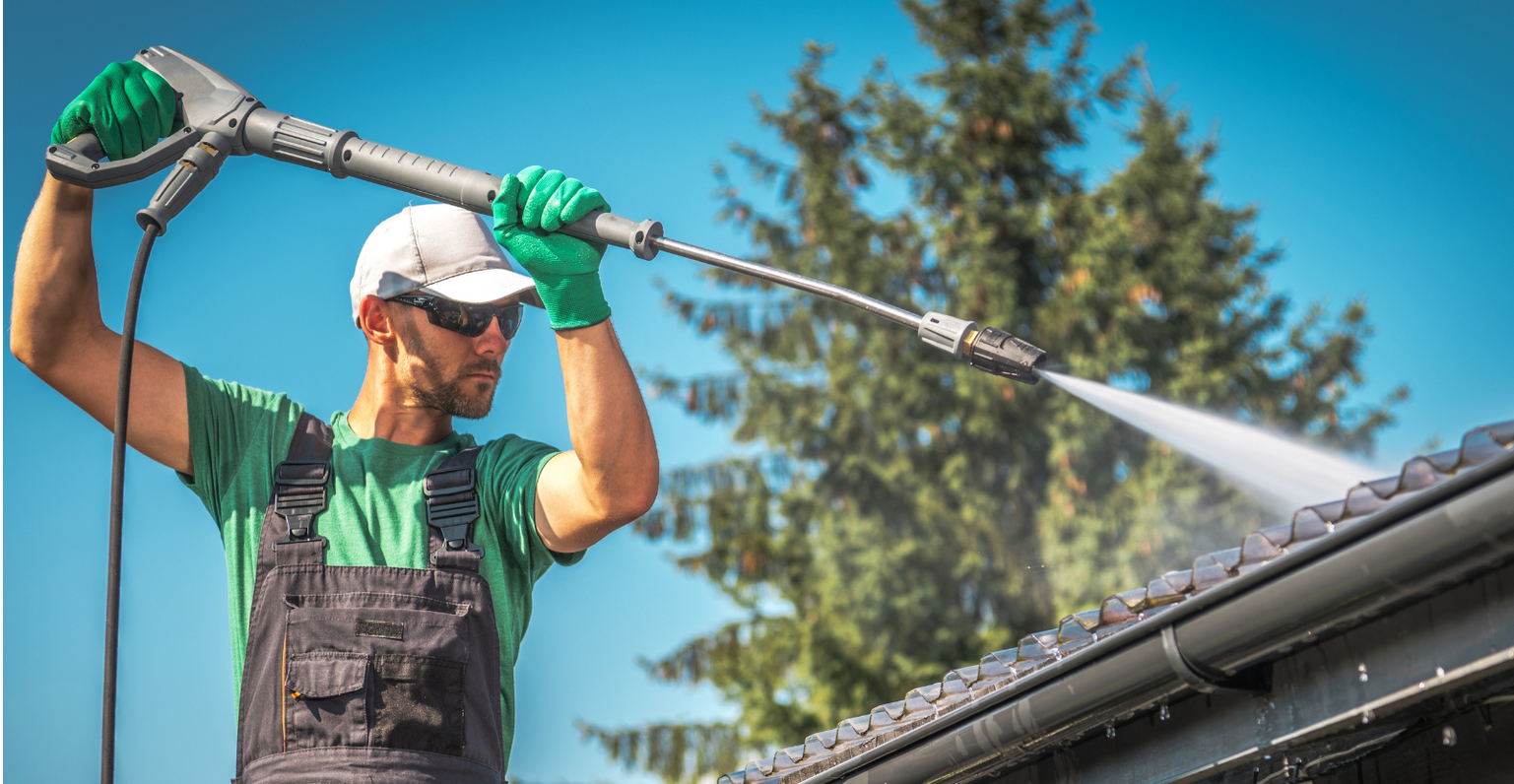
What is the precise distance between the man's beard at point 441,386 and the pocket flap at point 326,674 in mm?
763

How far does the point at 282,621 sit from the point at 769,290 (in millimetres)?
15156

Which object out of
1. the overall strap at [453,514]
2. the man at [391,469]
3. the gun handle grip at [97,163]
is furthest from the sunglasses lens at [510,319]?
the gun handle grip at [97,163]

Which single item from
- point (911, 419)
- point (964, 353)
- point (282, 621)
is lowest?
point (282, 621)

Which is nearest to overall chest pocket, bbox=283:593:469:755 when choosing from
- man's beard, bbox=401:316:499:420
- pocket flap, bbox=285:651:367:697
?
pocket flap, bbox=285:651:367:697

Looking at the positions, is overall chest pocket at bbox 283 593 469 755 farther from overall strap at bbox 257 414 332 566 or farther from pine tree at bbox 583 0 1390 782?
pine tree at bbox 583 0 1390 782

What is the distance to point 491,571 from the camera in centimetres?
295

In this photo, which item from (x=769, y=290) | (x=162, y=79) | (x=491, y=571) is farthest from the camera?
(x=769, y=290)

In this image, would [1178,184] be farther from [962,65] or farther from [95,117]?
[95,117]

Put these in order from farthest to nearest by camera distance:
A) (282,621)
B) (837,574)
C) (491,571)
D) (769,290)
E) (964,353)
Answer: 1. (769,290)
2. (837,574)
3. (491,571)
4. (282,621)
5. (964,353)

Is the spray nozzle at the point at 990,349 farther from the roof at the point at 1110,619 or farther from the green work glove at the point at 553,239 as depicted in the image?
the green work glove at the point at 553,239

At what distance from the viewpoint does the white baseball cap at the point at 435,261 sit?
126 inches

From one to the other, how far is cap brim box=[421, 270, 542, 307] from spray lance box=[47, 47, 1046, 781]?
330 mm

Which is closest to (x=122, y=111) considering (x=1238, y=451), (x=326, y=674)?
(x=326, y=674)

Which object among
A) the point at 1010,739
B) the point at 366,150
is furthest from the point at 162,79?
the point at 1010,739
